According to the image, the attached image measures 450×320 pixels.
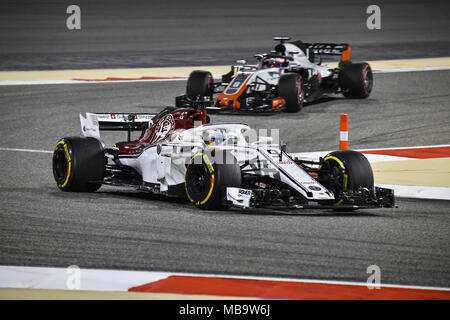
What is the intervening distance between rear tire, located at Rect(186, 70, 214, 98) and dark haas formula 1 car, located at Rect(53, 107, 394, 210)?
26.8 ft

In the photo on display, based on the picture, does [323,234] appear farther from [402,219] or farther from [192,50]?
[192,50]

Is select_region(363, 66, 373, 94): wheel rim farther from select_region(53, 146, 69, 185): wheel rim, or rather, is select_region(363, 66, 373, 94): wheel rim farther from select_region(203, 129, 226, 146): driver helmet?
select_region(53, 146, 69, 185): wheel rim

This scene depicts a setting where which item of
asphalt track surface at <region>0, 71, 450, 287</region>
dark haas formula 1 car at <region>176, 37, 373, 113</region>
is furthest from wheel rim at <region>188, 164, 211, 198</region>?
dark haas formula 1 car at <region>176, 37, 373, 113</region>

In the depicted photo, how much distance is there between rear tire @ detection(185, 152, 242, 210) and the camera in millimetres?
10859

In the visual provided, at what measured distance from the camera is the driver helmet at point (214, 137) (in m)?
11.8

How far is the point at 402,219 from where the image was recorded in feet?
35.7

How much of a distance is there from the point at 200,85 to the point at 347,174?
10601 mm

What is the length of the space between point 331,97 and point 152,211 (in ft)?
42.6

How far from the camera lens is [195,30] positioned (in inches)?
1550

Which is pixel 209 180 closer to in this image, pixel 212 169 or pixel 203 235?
pixel 212 169

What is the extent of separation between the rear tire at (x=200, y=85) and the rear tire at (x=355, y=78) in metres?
3.35
